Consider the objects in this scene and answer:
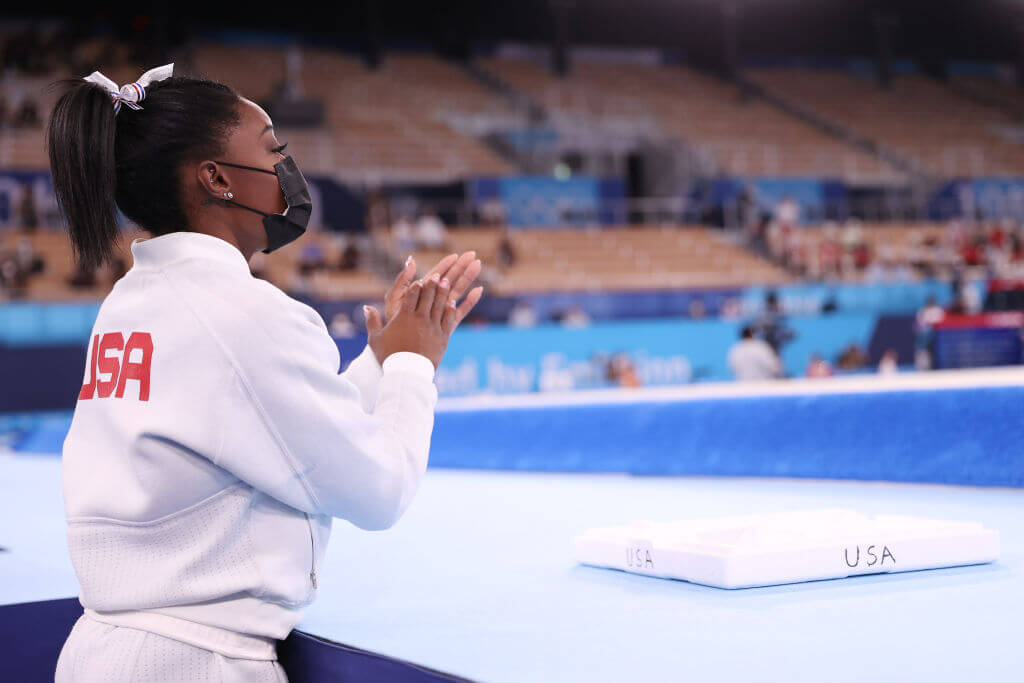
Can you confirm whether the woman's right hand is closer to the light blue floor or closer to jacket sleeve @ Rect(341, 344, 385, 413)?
jacket sleeve @ Rect(341, 344, 385, 413)

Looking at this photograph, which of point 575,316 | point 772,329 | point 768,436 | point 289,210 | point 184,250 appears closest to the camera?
point 184,250

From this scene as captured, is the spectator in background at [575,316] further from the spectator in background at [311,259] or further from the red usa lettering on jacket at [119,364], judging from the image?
the red usa lettering on jacket at [119,364]

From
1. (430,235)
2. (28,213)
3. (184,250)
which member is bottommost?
(184,250)

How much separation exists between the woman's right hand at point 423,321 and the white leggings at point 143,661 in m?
0.45

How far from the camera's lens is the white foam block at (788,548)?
152 cm

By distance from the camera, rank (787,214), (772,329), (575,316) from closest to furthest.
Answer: (772,329), (575,316), (787,214)

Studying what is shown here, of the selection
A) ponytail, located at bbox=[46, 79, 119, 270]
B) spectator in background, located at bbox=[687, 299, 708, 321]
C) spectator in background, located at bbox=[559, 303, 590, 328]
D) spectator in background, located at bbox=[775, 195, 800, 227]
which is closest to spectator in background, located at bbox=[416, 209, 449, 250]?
spectator in background, located at bbox=[559, 303, 590, 328]

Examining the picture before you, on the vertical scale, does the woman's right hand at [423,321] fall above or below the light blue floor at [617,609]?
above

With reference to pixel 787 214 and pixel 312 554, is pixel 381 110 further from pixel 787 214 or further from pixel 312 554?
pixel 312 554

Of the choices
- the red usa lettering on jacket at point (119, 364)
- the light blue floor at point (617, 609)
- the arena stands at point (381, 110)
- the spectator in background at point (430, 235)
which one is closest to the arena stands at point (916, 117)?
the arena stands at point (381, 110)

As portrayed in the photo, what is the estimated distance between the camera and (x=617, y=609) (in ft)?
4.67

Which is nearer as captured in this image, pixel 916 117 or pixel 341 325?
pixel 341 325

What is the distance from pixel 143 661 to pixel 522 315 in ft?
32.4

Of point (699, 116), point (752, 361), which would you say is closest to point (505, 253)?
point (752, 361)
